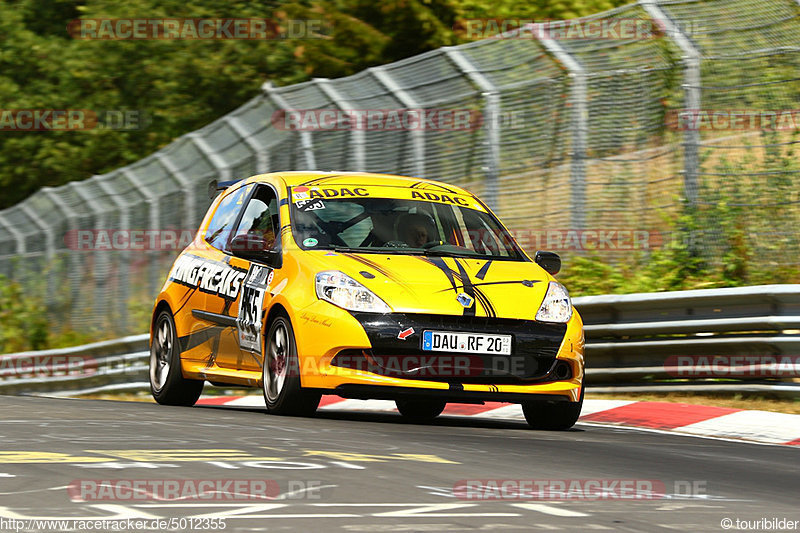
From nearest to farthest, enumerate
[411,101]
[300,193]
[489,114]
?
[300,193], [489,114], [411,101]

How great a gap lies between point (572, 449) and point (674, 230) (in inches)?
219

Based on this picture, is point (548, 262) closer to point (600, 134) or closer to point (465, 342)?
point (465, 342)

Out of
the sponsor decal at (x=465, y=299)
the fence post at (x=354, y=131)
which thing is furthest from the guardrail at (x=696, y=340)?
the fence post at (x=354, y=131)

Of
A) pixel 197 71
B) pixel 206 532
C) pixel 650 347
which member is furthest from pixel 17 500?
pixel 197 71

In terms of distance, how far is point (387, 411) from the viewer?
1207 cm

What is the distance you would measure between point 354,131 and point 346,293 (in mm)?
7436

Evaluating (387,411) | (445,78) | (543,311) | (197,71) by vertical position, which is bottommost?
(387,411)

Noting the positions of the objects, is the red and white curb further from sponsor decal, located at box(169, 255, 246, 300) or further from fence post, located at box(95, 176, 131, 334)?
fence post, located at box(95, 176, 131, 334)

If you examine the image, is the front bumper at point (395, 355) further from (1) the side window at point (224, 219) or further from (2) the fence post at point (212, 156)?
(2) the fence post at point (212, 156)

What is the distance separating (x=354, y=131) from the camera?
1609cm

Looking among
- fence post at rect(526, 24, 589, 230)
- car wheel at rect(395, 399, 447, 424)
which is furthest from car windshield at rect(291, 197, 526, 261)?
fence post at rect(526, 24, 589, 230)

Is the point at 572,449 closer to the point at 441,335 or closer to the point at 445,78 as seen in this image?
the point at 441,335

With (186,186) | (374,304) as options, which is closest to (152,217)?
(186,186)

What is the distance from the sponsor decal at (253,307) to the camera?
958 centimetres
